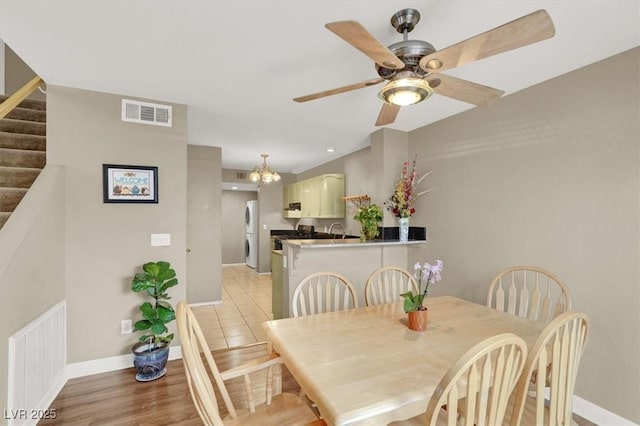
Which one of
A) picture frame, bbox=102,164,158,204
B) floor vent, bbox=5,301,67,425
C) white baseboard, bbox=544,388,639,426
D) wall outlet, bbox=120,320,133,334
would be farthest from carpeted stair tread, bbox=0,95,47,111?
white baseboard, bbox=544,388,639,426

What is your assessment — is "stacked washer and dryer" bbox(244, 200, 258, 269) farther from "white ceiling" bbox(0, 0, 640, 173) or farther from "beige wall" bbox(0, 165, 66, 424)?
"beige wall" bbox(0, 165, 66, 424)

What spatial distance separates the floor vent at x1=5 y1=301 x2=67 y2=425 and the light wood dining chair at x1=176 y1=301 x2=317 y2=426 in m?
1.25

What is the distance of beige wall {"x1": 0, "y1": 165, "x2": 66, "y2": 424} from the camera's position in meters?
1.60

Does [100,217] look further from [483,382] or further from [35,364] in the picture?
[483,382]

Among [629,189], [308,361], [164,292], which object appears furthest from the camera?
[164,292]

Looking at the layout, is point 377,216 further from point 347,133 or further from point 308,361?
point 308,361

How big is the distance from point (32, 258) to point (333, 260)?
2.43m

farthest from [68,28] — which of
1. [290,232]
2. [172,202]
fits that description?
[290,232]

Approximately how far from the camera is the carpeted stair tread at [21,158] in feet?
8.62

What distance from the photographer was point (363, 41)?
1.19 metres

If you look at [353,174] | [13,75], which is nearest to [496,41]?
[353,174]

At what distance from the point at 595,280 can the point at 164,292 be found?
3.51 meters

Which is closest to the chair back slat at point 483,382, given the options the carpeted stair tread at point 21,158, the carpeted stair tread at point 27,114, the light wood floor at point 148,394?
the light wood floor at point 148,394

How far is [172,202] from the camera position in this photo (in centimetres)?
279
